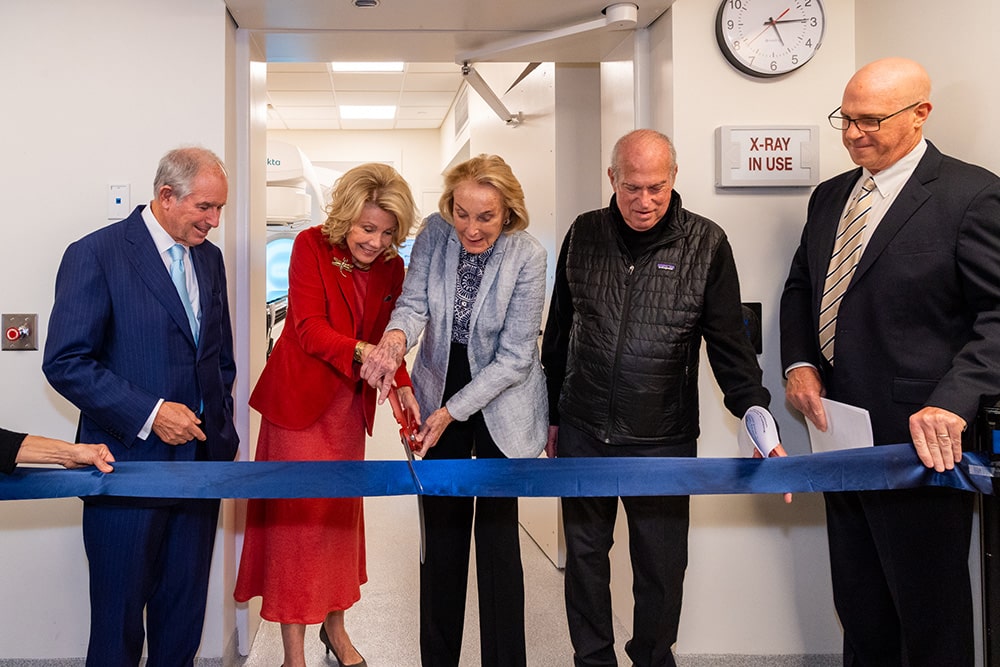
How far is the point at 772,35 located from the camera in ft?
8.17

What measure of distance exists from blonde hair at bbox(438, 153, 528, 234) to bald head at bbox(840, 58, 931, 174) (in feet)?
2.71

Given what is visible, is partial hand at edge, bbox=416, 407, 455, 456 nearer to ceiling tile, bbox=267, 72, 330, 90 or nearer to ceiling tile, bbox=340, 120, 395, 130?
ceiling tile, bbox=267, 72, 330, 90

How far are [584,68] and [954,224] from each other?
204 centimetres

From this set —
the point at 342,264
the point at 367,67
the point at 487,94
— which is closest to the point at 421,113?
the point at 367,67

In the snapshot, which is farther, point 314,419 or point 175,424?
point 314,419

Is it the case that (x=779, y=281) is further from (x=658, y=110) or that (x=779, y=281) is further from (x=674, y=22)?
(x=674, y=22)

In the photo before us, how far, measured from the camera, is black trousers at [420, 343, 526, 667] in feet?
6.81


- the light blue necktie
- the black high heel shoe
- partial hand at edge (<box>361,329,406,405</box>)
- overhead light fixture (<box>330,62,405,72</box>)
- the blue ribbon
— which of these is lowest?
the black high heel shoe

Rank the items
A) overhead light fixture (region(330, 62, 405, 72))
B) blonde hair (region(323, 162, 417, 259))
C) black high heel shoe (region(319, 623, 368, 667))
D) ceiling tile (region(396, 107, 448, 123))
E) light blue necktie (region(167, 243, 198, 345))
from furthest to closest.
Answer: ceiling tile (region(396, 107, 448, 123)) → overhead light fixture (region(330, 62, 405, 72)) → black high heel shoe (region(319, 623, 368, 667)) → blonde hair (region(323, 162, 417, 259)) → light blue necktie (region(167, 243, 198, 345))

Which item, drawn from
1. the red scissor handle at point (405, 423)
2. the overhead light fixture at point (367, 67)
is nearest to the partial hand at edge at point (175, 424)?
the red scissor handle at point (405, 423)

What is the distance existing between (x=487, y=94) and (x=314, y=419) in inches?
69.6

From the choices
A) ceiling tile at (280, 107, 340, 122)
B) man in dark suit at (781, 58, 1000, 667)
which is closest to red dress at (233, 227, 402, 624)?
man in dark suit at (781, 58, 1000, 667)

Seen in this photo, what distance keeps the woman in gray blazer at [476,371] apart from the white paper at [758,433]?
0.54 metres

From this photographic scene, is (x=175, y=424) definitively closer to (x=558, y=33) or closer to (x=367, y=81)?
(x=558, y=33)
